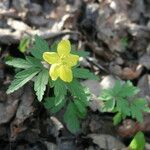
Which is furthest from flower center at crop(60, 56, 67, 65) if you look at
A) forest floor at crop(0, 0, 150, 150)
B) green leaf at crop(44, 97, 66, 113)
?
forest floor at crop(0, 0, 150, 150)

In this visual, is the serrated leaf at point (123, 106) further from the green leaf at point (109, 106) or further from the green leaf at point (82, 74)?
the green leaf at point (82, 74)

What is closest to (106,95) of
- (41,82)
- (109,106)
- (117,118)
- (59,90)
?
(109,106)

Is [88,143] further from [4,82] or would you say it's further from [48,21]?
[48,21]

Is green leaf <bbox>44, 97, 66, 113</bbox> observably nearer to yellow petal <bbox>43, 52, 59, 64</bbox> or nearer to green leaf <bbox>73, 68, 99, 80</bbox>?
green leaf <bbox>73, 68, 99, 80</bbox>

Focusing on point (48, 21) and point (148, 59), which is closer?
point (148, 59)

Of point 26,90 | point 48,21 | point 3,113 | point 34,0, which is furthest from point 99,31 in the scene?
point 3,113

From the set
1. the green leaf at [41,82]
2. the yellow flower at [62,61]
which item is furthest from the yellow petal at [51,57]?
the green leaf at [41,82]

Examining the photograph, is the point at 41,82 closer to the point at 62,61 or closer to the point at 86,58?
the point at 62,61
